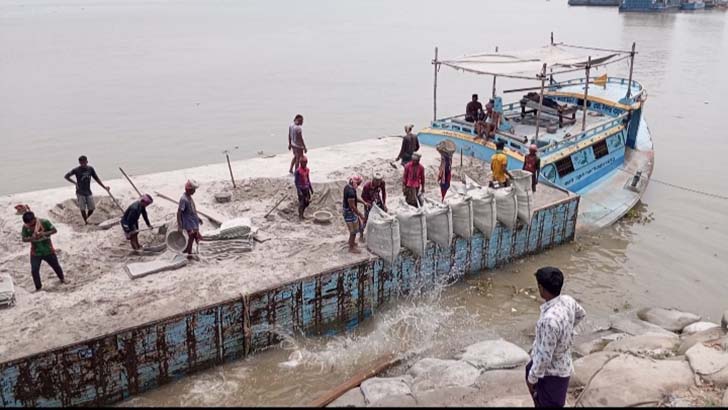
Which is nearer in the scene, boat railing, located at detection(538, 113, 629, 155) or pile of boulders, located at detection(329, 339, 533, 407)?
pile of boulders, located at detection(329, 339, 533, 407)

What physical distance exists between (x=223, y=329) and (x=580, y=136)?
10.2 m

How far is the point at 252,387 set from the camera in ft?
27.3

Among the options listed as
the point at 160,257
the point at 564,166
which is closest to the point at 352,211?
the point at 160,257

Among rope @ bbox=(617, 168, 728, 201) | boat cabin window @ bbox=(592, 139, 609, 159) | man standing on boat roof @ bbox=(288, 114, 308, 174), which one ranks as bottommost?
rope @ bbox=(617, 168, 728, 201)

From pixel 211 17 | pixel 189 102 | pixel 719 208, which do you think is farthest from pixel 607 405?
pixel 211 17

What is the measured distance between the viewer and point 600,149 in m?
15.3

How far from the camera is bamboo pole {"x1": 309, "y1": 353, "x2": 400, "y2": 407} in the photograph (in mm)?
7516

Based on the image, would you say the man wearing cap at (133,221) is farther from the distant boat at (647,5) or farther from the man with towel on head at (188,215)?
the distant boat at (647,5)

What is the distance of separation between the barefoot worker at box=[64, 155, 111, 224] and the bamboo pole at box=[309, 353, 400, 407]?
5.68m

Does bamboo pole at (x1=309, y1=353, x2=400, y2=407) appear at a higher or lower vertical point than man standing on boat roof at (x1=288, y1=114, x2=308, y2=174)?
lower

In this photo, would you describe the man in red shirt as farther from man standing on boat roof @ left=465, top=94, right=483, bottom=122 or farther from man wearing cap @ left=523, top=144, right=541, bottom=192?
man standing on boat roof @ left=465, top=94, right=483, bottom=122

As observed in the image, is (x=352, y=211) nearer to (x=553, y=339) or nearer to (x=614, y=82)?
(x=553, y=339)

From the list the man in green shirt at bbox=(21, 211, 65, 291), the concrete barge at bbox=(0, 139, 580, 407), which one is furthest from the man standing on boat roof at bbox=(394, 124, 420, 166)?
the man in green shirt at bbox=(21, 211, 65, 291)

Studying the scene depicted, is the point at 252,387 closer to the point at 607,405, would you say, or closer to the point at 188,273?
the point at 188,273
